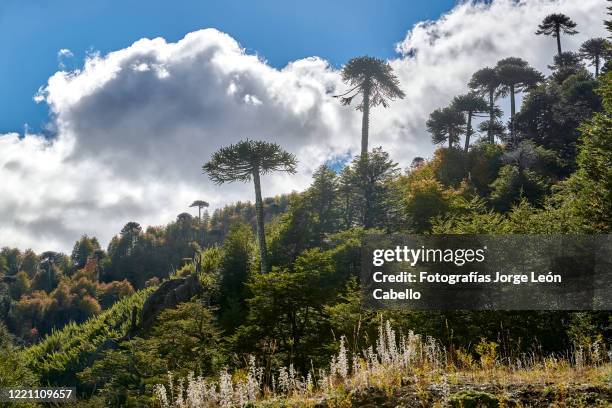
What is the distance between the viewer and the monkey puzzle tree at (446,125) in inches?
2352

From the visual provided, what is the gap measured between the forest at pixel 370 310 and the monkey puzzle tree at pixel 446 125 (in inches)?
6.0

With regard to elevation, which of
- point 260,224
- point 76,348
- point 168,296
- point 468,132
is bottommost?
point 76,348

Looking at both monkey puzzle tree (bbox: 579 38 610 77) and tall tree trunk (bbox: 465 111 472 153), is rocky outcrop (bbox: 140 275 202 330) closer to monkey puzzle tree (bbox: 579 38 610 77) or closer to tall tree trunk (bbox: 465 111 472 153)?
tall tree trunk (bbox: 465 111 472 153)

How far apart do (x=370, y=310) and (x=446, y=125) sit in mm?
42298

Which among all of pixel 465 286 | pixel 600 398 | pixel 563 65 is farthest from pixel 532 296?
pixel 563 65

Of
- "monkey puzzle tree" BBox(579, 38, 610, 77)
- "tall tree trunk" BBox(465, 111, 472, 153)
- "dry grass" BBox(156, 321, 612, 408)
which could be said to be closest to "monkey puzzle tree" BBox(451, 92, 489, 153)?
"tall tree trunk" BBox(465, 111, 472, 153)

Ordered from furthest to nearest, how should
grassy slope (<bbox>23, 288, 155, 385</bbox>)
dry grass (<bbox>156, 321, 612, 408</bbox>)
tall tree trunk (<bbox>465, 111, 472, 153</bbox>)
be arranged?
tall tree trunk (<bbox>465, 111, 472, 153</bbox>) → grassy slope (<bbox>23, 288, 155, 385</bbox>) → dry grass (<bbox>156, 321, 612, 408</bbox>)

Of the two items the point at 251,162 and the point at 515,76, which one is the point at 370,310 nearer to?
the point at 251,162

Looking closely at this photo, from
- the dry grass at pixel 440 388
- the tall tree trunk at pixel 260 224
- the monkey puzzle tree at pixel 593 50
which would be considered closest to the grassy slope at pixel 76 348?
the tall tree trunk at pixel 260 224

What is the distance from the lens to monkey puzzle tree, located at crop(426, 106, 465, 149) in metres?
59.8

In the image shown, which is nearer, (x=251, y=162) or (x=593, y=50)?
(x=251, y=162)

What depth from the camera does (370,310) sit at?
2170cm

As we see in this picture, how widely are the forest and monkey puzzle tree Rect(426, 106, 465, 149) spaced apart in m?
0.15

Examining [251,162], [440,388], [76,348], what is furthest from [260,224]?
[440,388]
